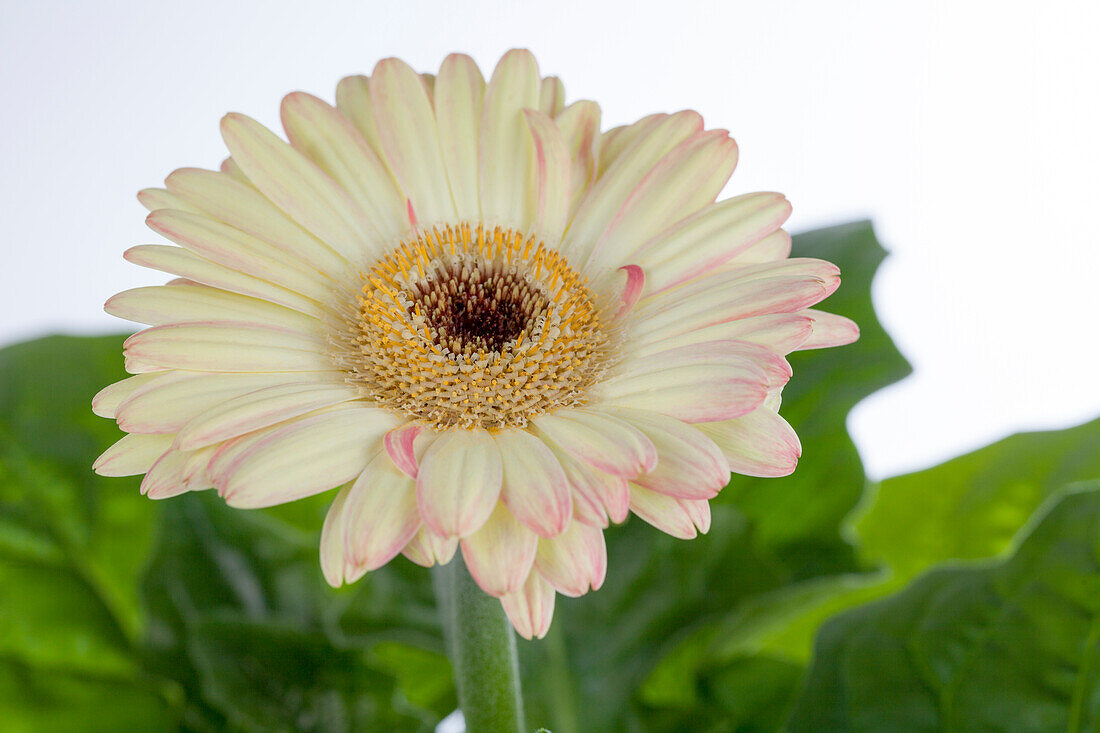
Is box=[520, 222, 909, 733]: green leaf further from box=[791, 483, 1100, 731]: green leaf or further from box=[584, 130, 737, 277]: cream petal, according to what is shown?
box=[584, 130, 737, 277]: cream petal

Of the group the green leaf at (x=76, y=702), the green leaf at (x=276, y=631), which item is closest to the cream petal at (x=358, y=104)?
the green leaf at (x=276, y=631)

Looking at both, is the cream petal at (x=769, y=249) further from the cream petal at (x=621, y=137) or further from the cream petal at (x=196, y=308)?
the cream petal at (x=196, y=308)

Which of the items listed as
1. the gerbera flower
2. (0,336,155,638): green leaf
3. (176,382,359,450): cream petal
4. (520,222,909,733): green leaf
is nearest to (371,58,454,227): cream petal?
the gerbera flower

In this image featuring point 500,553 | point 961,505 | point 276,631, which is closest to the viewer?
point 500,553

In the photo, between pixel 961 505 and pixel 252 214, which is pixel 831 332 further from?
pixel 961 505

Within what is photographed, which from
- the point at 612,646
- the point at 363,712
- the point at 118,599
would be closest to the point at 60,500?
the point at 118,599

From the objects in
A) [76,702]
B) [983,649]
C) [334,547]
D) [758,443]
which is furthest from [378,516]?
[76,702]
